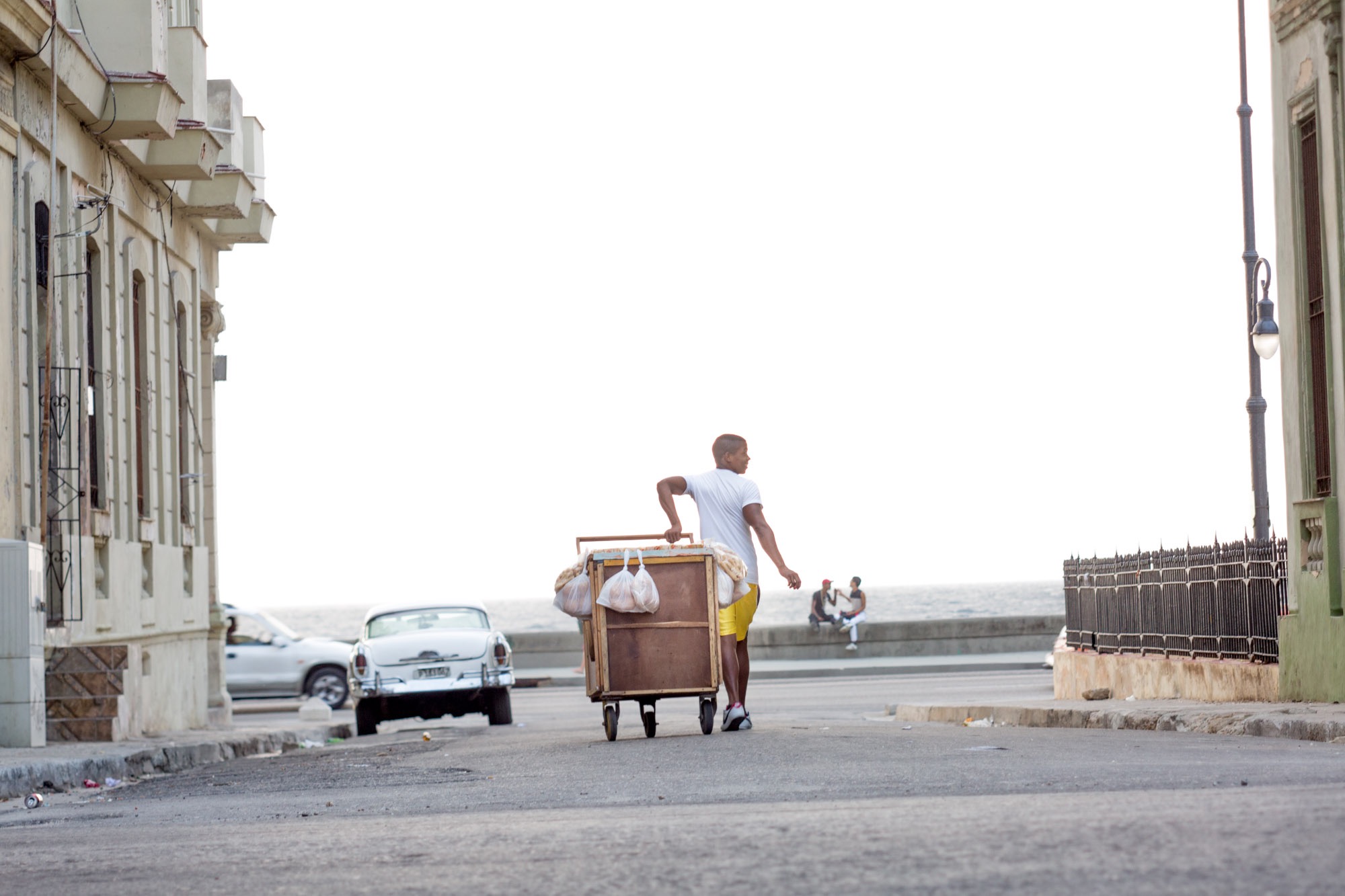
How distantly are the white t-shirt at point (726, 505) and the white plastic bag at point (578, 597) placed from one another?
0.91m

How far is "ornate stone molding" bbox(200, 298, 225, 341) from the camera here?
25078 mm

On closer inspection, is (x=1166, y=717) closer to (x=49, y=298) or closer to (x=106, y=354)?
(x=49, y=298)

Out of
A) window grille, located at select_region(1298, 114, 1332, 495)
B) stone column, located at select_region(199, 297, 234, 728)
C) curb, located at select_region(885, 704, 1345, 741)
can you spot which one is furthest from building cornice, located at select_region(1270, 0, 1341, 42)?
stone column, located at select_region(199, 297, 234, 728)

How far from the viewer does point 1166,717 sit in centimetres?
1265

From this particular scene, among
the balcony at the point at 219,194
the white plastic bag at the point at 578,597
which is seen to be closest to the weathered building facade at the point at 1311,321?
the white plastic bag at the point at 578,597

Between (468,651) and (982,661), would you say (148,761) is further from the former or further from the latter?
(982,661)

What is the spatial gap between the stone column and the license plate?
11.9 feet

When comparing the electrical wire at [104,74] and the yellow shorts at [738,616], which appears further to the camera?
the electrical wire at [104,74]

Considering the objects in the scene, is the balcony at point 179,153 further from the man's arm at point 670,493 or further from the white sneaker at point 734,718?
the white sneaker at point 734,718

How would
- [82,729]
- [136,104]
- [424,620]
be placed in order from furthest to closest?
1. [424,620]
2. [136,104]
3. [82,729]

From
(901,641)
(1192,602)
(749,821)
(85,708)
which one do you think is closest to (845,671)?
(901,641)

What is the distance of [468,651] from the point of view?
22.8 m

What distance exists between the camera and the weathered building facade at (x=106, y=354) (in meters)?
15.4

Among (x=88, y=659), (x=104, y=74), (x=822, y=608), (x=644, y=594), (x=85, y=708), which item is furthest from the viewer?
(x=822, y=608)
